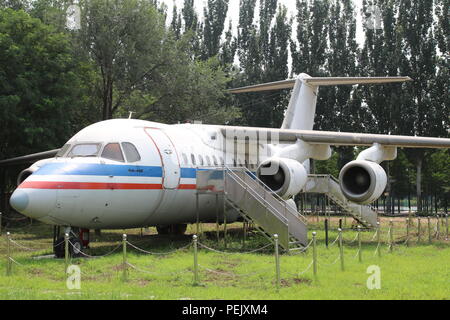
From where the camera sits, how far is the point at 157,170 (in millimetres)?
13969

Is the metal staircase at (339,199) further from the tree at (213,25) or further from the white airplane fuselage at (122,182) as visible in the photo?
the tree at (213,25)

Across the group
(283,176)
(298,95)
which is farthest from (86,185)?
(298,95)

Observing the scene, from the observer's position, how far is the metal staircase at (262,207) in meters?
14.6

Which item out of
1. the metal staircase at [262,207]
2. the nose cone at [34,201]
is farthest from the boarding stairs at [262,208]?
the nose cone at [34,201]

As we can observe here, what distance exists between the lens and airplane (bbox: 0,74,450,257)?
1207 cm

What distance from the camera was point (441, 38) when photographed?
35625 mm

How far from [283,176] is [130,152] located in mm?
4748

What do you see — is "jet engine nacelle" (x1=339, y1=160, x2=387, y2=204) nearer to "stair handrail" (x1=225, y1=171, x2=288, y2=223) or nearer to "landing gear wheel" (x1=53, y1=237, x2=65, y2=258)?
"stair handrail" (x1=225, y1=171, x2=288, y2=223)

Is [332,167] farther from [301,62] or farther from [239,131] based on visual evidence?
[239,131]

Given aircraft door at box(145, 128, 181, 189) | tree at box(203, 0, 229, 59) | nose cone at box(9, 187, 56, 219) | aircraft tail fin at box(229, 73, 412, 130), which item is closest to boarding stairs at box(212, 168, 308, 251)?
aircraft door at box(145, 128, 181, 189)

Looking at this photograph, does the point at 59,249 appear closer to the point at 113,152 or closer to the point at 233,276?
the point at 113,152

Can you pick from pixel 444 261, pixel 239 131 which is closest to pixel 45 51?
pixel 239 131
